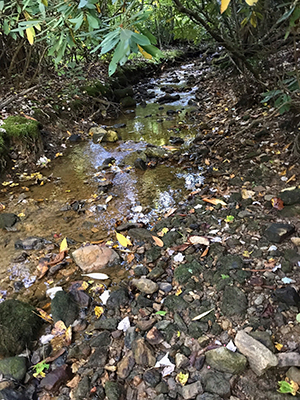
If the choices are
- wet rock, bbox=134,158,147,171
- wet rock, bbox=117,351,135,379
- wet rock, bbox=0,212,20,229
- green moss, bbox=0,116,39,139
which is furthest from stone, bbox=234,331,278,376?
green moss, bbox=0,116,39,139

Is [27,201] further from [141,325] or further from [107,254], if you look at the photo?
[141,325]

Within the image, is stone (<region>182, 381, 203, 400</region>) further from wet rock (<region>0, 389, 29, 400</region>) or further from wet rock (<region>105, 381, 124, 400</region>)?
wet rock (<region>0, 389, 29, 400</region>)

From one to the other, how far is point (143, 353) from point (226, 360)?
0.55 m

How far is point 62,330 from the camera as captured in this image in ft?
7.45

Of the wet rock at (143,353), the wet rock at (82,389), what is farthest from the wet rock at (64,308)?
the wet rock at (143,353)

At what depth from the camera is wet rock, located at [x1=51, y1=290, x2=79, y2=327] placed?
2.34 metres

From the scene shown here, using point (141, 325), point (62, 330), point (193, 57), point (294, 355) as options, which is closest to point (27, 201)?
point (62, 330)

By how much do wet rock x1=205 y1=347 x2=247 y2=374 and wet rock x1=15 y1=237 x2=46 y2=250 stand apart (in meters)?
2.11

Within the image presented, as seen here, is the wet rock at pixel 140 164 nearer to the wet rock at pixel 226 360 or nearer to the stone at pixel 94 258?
the stone at pixel 94 258

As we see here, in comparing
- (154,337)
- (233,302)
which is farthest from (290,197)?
(154,337)

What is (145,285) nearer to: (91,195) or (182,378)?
(182,378)

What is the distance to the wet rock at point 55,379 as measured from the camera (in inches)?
73.8

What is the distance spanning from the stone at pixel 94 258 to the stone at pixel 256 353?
55.5 inches

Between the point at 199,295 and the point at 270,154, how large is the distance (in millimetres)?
2424
